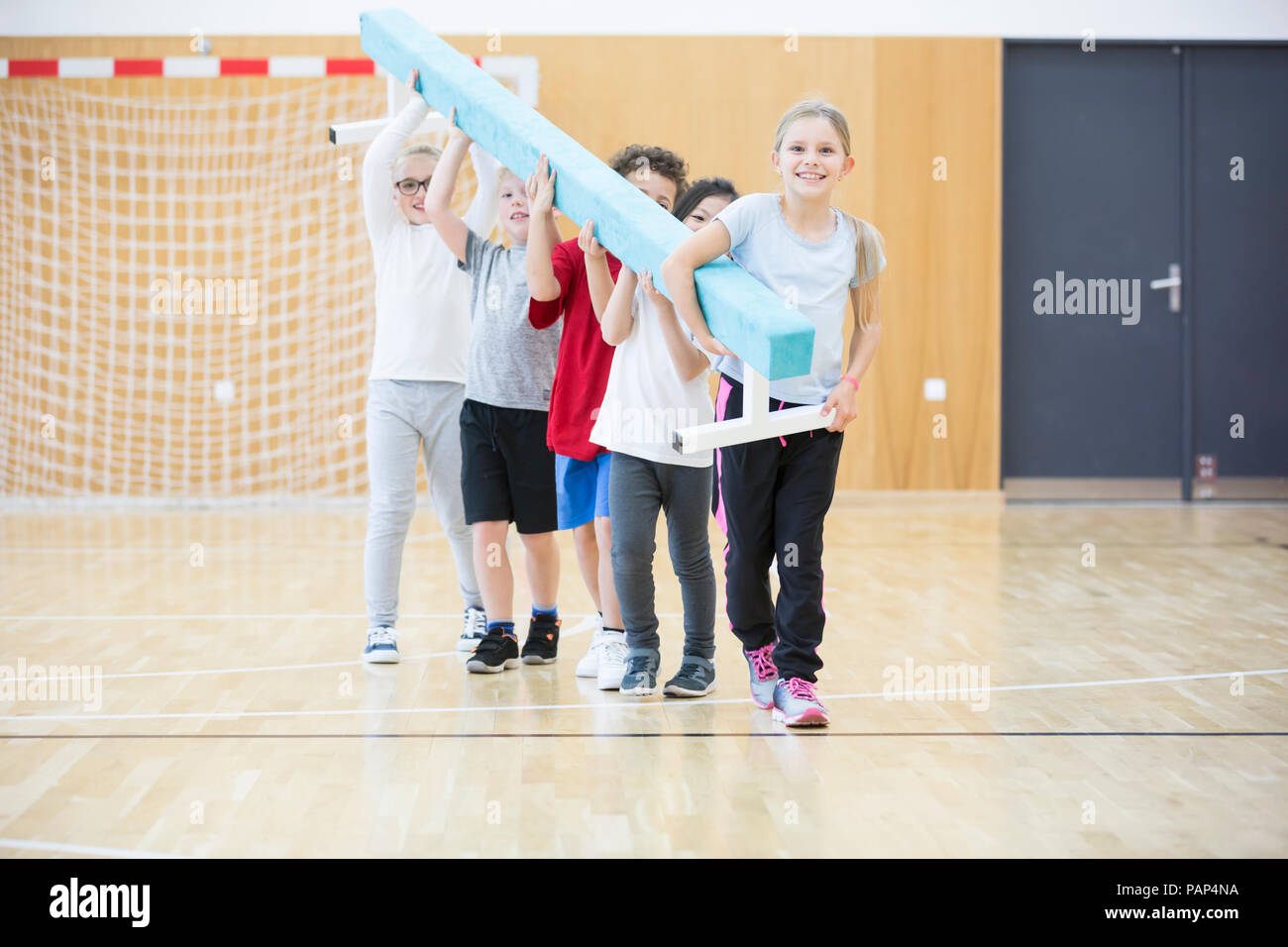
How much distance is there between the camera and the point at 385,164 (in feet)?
8.96

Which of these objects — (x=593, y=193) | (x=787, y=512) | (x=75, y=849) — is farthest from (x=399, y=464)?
(x=75, y=849)

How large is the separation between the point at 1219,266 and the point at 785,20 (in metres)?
2.46

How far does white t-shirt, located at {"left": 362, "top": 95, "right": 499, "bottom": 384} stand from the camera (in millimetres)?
2766

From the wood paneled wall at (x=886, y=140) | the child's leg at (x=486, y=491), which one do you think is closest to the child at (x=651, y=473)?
the child's leg at (x=486, y=491)

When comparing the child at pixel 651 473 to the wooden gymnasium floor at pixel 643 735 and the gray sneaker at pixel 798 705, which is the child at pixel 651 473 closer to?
the wooden gymnasium floor at pixel 643 735

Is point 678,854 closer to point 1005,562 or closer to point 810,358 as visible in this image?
point 810,358

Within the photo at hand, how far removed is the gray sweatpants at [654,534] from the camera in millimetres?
2377

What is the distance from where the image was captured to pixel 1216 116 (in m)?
6.24

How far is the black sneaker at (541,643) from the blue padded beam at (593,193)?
2.92 ft

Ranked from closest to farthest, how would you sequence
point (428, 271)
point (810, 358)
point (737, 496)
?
point (810, 358), point (737, 496), point (428, 271)

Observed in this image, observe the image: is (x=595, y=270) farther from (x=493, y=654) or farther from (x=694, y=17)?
(x=694, y=17)

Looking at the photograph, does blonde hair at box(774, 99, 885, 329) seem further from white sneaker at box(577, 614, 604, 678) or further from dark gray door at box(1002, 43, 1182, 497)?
dark gray door at box(1002, 43, 1182, 497)
